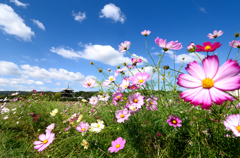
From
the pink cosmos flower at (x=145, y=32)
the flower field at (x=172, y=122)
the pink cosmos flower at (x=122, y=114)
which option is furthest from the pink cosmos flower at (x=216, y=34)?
the pink cosmos flower at (x=122, y=114)

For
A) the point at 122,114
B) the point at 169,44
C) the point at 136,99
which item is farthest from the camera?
the point at 122,114

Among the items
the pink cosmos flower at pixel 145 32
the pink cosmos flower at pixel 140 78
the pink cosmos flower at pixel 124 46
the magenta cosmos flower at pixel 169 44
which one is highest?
the pink cosmos flower at pixel 145 32

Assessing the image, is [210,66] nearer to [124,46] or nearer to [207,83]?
[207,83]

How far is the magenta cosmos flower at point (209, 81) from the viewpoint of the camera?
34cm

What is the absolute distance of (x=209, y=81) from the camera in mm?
398

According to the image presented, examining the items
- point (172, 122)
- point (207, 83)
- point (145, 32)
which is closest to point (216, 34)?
point (145, 32)

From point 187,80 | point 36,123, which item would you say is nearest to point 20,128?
point 36,123

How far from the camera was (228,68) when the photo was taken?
1.19 feet

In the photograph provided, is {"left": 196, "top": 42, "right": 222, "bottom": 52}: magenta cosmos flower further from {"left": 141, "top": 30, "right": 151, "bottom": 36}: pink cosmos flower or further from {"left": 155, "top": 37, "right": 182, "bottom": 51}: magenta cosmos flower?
{"left": 141, "top": 30, "right": 151, "bottom": 36}: pink cosmos flower

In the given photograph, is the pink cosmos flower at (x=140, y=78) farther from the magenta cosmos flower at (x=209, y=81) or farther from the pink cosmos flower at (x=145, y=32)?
the pink cosmos flower at (x=145, y=32)

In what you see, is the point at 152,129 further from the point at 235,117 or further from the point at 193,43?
the point at 193,43

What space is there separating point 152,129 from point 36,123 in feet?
6.59

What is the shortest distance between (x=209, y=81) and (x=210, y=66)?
0.05m

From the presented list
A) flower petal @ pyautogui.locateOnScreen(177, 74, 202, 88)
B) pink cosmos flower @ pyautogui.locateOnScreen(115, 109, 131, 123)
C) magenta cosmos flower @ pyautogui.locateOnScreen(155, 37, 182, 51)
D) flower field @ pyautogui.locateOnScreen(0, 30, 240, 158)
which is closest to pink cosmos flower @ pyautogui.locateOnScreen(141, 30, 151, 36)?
flower field @ pyautogui.locateOnScreen(0, 30, 240, 158)
